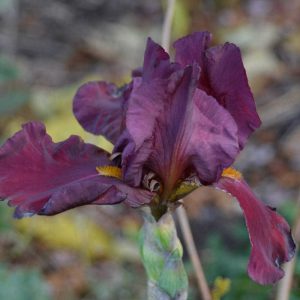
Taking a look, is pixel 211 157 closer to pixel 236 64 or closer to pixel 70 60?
pixel 236 64

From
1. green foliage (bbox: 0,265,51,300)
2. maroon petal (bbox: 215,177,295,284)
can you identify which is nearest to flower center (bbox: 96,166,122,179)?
maroon petal (bbox: 215,177,295,284)

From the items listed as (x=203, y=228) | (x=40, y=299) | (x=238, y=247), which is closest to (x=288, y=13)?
(x=203, y=228)

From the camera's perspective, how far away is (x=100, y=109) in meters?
1.18

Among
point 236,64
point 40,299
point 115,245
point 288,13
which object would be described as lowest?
point 115,245

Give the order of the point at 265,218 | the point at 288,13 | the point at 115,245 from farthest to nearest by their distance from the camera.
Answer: the point at 288,13 < the point at 115,245 < the point at 265,218

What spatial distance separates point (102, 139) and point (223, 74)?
55.4 inches

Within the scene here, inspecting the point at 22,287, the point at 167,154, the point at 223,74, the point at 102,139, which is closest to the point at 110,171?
the point at 167,154

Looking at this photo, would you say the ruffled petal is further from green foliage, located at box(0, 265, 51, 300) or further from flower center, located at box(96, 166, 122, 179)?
green foliage, located at box(0, 265, 51, 300)

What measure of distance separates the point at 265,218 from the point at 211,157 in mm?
105

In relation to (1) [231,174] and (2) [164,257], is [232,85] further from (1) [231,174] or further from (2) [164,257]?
(2) [164,257]

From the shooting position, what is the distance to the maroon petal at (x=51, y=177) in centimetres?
96

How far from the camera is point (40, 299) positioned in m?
1.74

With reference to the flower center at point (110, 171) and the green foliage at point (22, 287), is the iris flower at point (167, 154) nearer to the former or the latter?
the flower center at point (110, 171)

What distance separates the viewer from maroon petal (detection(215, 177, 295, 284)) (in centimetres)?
95
